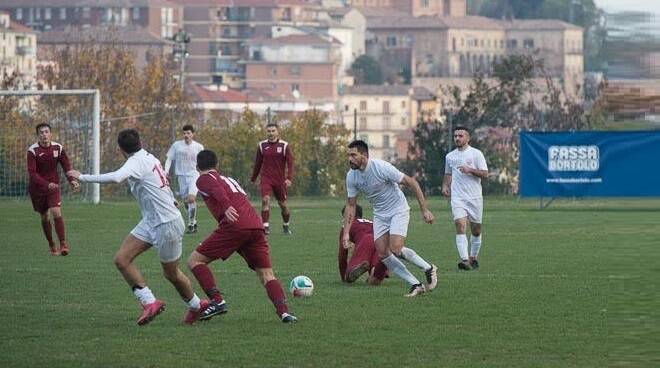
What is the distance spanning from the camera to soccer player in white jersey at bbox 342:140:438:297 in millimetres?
17422

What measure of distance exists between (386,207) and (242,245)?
3705 millimetres

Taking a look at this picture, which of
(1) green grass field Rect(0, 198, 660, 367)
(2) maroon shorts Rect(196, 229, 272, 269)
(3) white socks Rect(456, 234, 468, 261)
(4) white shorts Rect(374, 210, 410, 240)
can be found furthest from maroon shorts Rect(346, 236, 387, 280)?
(2) maroon shorts Rect(196, 229, 272, 269)

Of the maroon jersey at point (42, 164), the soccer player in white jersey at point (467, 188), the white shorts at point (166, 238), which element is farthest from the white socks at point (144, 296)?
the maroon jersey at point (42, 164)

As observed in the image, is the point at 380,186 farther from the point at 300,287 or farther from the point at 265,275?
the point at 265,275

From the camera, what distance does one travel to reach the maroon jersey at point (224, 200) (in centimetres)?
1438

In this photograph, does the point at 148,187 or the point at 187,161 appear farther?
the point at 187,161

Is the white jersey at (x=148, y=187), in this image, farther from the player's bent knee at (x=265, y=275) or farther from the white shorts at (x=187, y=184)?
the white shorts at (x=187, y=184)

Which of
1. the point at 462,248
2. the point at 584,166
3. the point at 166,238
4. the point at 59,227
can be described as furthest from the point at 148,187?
the point at 584,166

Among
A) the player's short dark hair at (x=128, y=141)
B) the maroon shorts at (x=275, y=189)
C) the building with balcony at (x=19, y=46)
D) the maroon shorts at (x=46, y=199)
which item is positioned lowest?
the maroon shorts at (x=275, y=189)

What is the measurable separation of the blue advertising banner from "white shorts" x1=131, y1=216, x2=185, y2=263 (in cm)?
2778

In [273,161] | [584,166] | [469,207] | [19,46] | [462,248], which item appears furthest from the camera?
→ [19,46]

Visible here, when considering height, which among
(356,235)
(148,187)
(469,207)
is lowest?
(356,235)

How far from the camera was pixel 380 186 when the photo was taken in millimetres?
17734

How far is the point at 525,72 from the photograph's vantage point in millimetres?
76312
